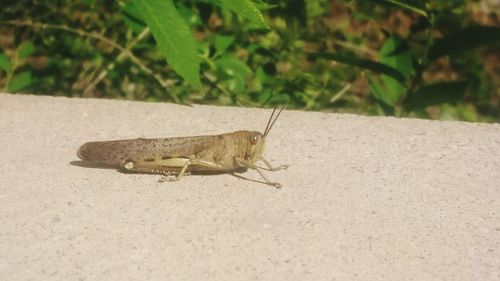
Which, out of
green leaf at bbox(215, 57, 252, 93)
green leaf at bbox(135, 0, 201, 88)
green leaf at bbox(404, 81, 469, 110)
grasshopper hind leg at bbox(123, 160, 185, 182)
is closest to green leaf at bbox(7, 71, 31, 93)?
green leaf at bbox(215, 57, 252, 93)

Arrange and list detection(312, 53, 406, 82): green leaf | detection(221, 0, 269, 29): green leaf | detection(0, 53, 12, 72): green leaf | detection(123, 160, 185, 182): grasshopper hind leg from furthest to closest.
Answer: detection(0, 53, 12, 72): green leaf, detection(312, 53, 406, 82): green leaf, detection(123, 160, 185, 182): grasshopper hind leg, detection(221, 0, 269, 29): green leaf

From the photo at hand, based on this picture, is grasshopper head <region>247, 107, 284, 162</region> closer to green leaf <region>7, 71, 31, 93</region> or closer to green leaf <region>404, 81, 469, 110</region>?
green leaf <region>404, 81, 469, 110</region>

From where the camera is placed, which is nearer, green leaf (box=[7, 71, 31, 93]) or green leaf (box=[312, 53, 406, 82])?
green leaf (box=[312, 53, 406, 82])

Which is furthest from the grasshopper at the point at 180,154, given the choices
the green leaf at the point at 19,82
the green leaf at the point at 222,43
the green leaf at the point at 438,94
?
the green leaf at the point at 19,82

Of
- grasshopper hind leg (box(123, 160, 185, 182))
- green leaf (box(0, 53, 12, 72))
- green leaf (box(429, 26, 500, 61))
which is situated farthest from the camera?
green leaf (box(0, 53, 12, 72))

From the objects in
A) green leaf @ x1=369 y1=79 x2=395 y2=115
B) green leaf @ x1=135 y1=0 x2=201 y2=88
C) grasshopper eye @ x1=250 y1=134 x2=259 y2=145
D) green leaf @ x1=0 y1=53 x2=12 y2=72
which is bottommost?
green leaf @ x1=0 y1=53 x2=12 y2=72

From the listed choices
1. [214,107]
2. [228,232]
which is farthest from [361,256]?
[214,107]

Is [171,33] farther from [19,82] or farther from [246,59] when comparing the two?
[19,82]
